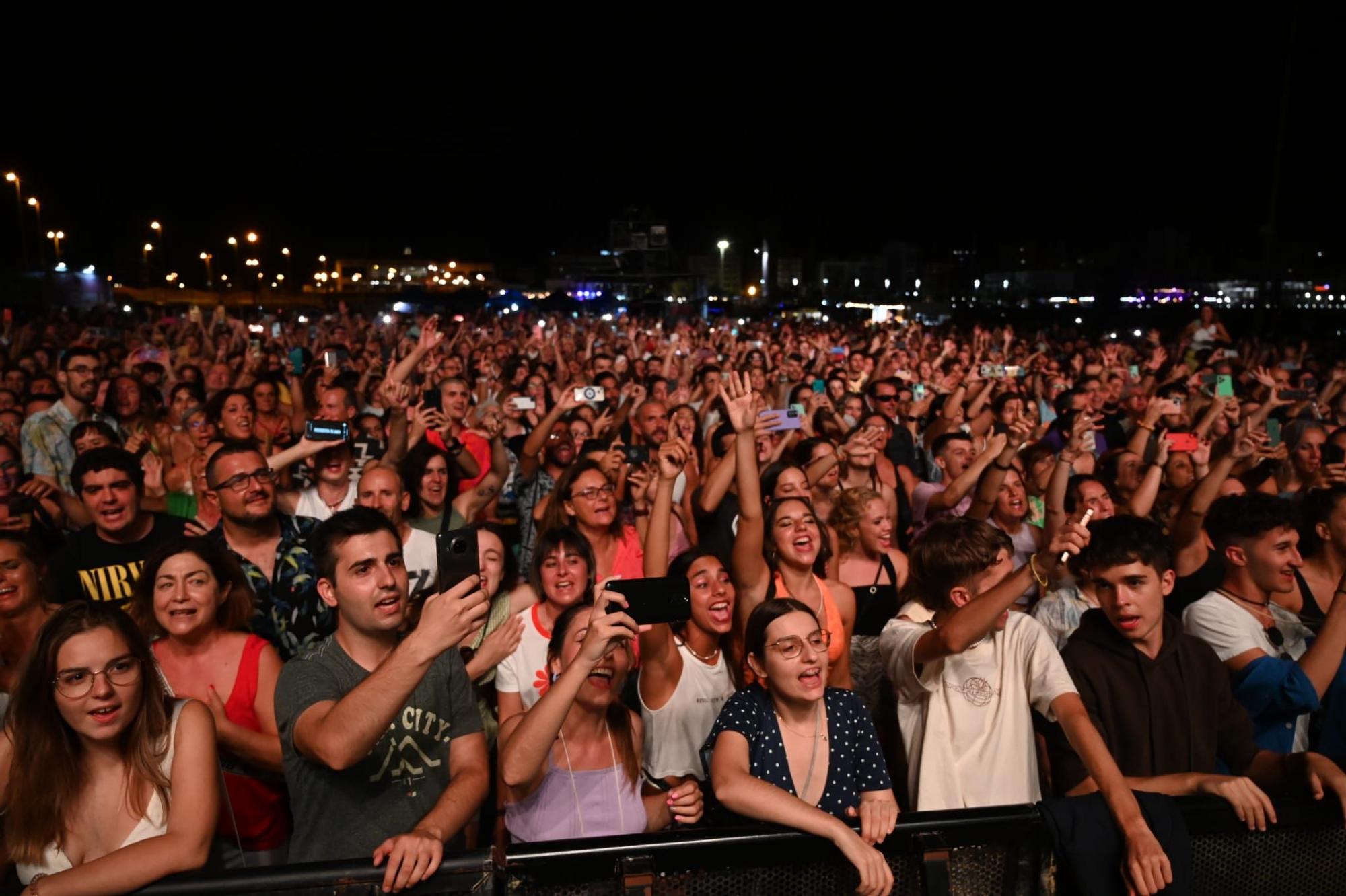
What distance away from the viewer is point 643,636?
347 centimetres

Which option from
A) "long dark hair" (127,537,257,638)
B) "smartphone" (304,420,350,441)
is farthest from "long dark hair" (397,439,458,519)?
"long dark hair" (127,537,257,638)

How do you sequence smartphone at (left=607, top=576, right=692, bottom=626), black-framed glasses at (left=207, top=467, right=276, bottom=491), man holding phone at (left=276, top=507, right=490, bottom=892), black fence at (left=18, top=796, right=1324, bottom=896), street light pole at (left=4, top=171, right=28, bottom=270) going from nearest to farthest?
black fence at (left=18, top=796, right=1324, bottom=896), man holding phone at (left=276, top=507, right=490, bottom=892), smartphone at (left=607, top=576, right=692, bottom=626), black-framed glasses at (left=207, top=467, right=276, bottom=491), street light pole at (left=4, top=171, right=28, bottom=270)

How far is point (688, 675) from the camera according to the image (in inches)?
142

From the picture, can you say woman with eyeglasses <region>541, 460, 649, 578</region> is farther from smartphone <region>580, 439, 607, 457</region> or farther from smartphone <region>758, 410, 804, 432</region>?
smartphone <region>580, 439, 607, 457</region>

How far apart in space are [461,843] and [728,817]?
0.91 metres

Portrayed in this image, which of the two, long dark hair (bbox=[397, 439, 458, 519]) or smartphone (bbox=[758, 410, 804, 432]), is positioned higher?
smartphone (bbox=[758, 410, 804, 432])

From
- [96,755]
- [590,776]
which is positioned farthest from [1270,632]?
[96,755]

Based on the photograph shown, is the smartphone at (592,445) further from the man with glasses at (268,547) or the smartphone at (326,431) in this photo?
the man with glasses at (268,547)

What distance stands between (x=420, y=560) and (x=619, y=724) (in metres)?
1.97

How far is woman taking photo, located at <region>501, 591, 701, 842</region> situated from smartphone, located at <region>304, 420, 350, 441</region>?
250cm

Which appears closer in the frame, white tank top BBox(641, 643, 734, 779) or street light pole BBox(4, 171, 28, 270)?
white tank top BBox(641, 643, 734, 779)

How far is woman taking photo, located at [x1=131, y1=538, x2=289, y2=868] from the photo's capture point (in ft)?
10.1

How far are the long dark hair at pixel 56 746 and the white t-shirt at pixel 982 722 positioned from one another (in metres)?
2.40

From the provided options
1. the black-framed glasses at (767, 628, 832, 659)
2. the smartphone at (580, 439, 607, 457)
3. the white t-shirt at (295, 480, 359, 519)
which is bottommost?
the white t-shirt at (295, 480, 359, 519)
